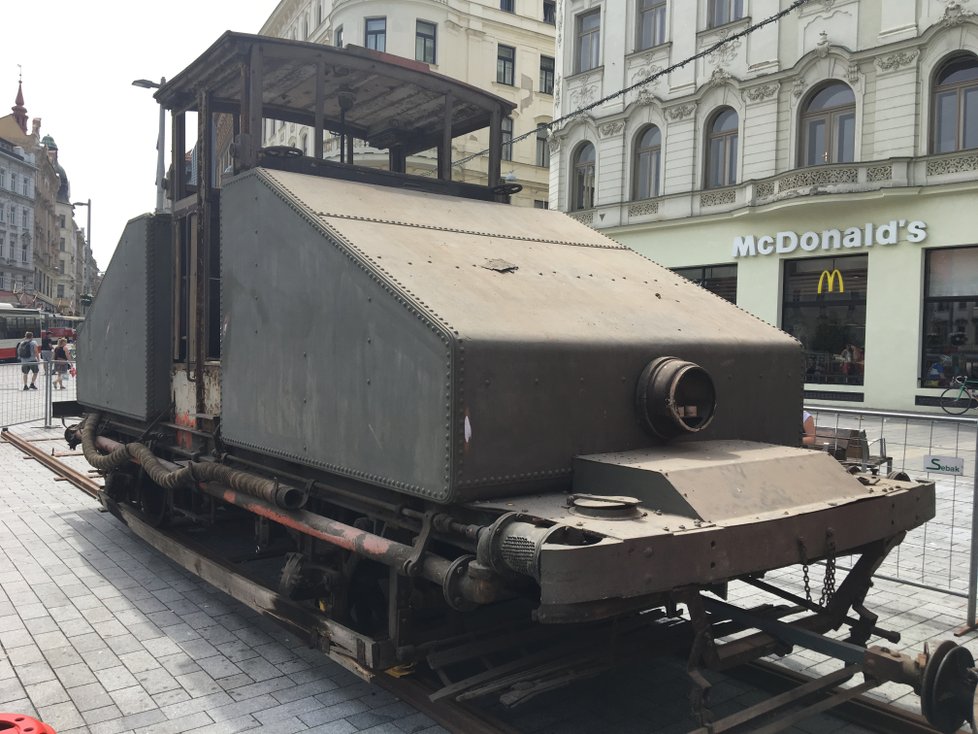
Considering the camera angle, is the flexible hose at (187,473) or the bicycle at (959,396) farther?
the bicycle at (959,396)

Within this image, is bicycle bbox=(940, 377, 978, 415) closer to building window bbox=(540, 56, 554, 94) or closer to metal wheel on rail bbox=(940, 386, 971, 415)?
metal wheel on rail bbox=(940, 386, 971, 415)

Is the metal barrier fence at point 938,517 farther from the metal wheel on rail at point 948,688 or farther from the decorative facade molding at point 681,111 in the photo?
the decorative facade molding at point 681,111

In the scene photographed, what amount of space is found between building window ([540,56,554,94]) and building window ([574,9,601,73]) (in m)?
12.7

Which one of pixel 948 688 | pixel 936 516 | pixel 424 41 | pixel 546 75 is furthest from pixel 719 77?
pixel 948 688

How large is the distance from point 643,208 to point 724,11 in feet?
17.1

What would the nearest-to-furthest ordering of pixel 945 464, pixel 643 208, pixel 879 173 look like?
1. pixel 945 464
2. pixel 879 173
3. pixel 643 208

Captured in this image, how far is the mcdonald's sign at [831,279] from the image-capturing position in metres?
19.9

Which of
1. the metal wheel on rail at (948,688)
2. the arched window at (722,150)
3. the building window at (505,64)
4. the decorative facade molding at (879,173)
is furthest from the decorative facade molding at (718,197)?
the metal wheel on rail at (948,688)

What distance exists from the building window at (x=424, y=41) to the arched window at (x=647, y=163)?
13.1 meters

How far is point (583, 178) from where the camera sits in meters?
25.8

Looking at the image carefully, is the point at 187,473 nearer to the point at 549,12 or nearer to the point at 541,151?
the point at 541,151

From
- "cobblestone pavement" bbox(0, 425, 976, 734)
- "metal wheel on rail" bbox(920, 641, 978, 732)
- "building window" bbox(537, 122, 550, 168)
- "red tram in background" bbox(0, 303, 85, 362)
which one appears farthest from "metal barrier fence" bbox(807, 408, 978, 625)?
"red tram in background" bbox(0, 303, 85, 362)

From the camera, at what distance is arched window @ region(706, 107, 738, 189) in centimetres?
2156

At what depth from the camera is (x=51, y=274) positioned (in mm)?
91438
